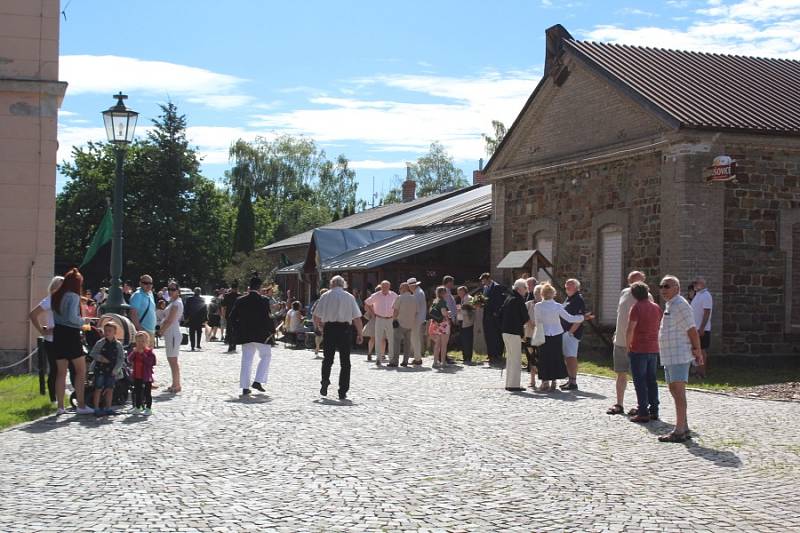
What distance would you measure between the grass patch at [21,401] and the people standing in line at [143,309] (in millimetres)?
1694

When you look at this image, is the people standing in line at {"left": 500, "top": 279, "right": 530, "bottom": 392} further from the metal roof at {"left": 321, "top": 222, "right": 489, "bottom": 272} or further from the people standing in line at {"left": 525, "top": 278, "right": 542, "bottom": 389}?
the metal roof at {"left": 321, "top": 222, "right": 489, "bottom": 272}

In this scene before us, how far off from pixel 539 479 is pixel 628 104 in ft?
51.2

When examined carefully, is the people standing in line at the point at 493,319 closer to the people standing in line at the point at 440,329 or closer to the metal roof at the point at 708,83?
the people standing in line at the point at 440,329

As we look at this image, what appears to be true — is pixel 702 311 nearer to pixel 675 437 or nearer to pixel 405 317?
pixel 405 317

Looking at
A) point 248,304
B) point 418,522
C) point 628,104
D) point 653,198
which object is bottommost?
point 418,522

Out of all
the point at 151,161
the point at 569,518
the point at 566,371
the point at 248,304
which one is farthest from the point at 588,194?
A: the point at 151,161

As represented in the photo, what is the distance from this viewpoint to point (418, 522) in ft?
21.8

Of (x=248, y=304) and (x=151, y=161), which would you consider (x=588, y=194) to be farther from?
(x=151, y=161)

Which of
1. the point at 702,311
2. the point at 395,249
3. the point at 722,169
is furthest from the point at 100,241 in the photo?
the point at 722,169

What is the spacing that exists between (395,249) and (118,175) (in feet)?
51.7

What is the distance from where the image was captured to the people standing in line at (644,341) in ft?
39.4

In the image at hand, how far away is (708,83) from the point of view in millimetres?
23172

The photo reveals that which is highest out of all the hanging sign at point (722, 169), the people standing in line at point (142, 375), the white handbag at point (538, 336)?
the hanging sign at point (722, 169)

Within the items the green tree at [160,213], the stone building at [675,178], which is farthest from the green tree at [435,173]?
the stone building at [675,178]
